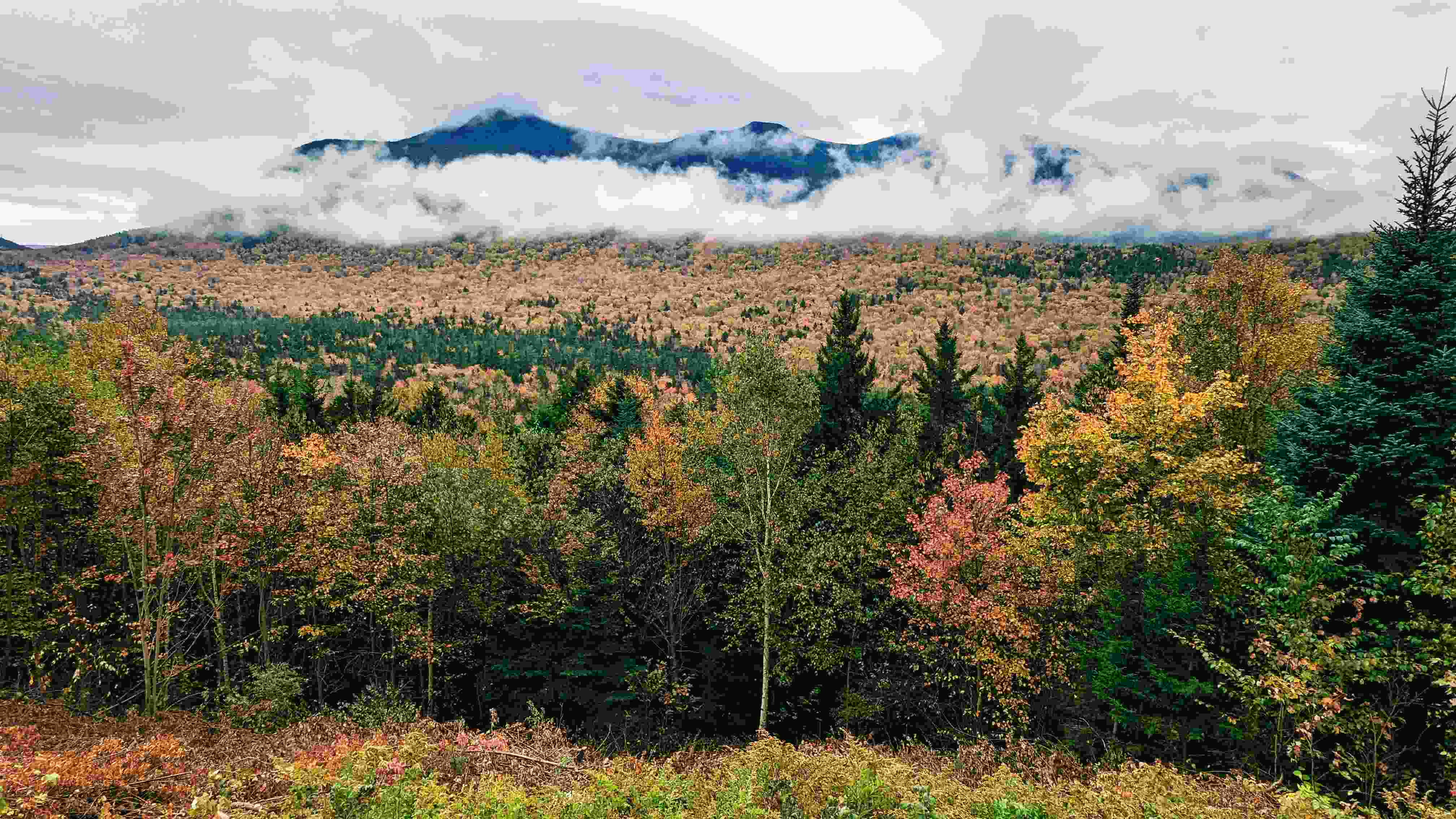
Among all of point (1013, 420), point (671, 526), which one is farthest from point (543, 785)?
point (1013, 420)

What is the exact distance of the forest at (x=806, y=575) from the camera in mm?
11672

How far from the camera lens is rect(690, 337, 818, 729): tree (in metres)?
24.8

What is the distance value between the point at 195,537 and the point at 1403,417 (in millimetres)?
29901

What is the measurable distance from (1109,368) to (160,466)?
136 ft

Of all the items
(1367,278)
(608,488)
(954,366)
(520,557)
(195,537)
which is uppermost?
(1367,278)

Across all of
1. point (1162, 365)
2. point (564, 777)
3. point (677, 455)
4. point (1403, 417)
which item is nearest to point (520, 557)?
point (677, 455)

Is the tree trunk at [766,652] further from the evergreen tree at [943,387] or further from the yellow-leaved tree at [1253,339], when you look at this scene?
the yellow-leaved tree at [1253,339]

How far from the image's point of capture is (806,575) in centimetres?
2595

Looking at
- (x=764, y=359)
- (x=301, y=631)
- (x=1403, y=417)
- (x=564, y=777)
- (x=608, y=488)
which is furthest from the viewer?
(x=608, y=488)

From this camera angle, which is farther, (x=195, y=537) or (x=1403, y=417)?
(x=195, y=537)

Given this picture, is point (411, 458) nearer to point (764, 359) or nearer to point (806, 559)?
point (764, 359)

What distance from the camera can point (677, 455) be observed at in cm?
3809

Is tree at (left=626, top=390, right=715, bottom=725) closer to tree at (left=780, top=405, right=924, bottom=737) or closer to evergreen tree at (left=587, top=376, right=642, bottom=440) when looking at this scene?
tree at (left=780, top=405, right=924, bottom=737)

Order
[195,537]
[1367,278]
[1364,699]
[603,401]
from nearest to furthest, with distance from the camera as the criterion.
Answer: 1. [1364,699]
2. [1367,278]
3. [195,537]
4. [603,401]
